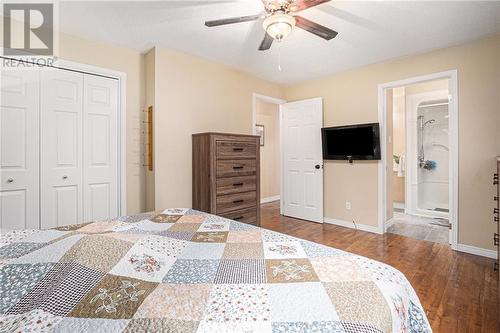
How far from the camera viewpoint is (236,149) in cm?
320

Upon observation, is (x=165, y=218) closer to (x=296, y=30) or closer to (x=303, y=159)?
(x=296, y=30)

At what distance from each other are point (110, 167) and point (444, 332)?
337 centimetres

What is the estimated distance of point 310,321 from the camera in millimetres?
665

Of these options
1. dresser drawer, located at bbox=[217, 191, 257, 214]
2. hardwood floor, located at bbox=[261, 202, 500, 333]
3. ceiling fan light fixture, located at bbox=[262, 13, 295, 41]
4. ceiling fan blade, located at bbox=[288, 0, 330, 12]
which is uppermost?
ceiling fan blade, located at bbox=[288, 0, 330, 12]

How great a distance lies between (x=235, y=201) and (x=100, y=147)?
170cm

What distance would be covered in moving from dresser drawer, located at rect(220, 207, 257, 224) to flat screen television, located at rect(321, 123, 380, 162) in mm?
1594

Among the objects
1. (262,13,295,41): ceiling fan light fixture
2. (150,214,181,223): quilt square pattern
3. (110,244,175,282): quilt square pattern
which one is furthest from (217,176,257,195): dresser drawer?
(110,244,175,282): quilt square pattern

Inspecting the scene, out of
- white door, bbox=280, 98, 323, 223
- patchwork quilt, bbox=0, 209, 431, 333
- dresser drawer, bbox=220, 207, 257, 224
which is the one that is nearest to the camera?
patchwork quilt, bbox=0, 209, 431, 333

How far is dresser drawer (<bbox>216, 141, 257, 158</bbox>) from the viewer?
9.95 feet

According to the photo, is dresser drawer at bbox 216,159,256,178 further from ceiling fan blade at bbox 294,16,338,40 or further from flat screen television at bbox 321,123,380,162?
ceiling fan blade at bbox 294,16,338,40

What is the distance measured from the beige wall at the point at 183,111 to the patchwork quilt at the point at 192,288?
1.92 metres

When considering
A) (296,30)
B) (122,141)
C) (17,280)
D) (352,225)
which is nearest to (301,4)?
(296,30)

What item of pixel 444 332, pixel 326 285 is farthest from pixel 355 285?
pixel 444 332

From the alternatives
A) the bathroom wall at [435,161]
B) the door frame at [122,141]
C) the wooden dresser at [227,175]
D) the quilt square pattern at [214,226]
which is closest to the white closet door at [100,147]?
the door frame at [122,141]
